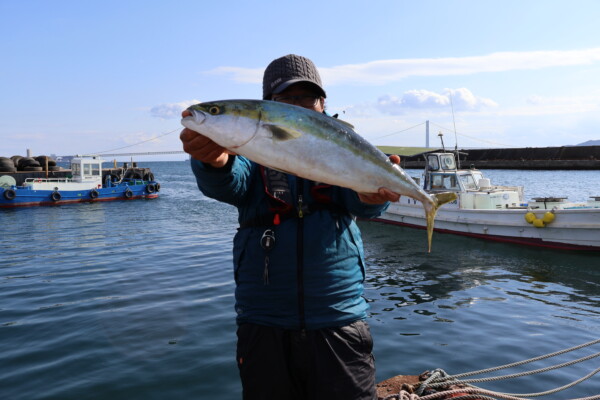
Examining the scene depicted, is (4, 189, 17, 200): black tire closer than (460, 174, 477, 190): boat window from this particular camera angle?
No

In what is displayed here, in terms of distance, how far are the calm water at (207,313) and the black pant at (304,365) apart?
4451mm

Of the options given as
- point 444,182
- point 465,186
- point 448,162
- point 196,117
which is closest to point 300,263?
point 196,117

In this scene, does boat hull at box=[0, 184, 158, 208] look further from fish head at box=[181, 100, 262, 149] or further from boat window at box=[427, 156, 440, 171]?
fish head at box=[181, 100, 262, 149]

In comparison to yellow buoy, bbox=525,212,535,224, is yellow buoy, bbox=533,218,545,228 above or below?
below

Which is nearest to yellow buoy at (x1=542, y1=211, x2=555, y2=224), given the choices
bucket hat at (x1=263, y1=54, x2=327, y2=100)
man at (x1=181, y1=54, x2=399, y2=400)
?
man at (x1=181, y1=54, x2=399, y2=400)

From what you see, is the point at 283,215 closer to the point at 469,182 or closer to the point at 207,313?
the point at 207,313

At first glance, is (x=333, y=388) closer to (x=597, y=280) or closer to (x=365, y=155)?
(x=365, y=155)

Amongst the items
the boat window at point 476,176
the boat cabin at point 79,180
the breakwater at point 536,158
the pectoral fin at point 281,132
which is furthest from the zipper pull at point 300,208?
the breakwater at point 536,158

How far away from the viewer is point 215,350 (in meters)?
8.28

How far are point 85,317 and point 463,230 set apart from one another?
16.4 m

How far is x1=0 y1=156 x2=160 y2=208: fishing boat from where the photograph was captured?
3597 centimetres

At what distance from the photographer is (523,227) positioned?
1850 cm

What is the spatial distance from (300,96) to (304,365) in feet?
5.80

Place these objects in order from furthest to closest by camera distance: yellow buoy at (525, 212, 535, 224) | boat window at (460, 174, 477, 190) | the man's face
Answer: boat window at (460, 174, 477, 190) → yellow buoy at (525, 212, 535, 224) → the man's face
